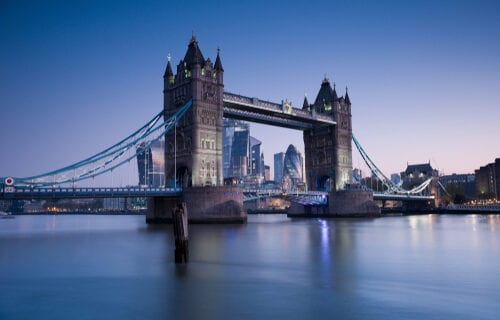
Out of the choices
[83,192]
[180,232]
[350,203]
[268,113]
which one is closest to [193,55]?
[268,113]

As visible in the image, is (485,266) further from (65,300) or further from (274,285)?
(65,300)

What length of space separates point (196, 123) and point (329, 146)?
31897mm

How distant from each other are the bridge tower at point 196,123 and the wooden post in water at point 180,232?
30.5 meters

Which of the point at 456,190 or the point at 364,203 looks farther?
the point at 456,190

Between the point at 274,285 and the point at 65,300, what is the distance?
7.09 m

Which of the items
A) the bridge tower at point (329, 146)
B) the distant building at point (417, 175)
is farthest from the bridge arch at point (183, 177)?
the distant building at point (417, 175)

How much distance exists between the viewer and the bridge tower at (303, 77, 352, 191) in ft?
250

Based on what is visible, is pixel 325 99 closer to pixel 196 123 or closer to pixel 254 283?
pixel 196 123

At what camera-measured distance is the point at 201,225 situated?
158ft

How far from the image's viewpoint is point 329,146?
7719 centimetres

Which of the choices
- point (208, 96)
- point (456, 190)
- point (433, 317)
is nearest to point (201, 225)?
point (208, 96)

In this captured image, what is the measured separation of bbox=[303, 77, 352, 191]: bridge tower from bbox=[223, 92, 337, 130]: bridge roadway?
8.00 ft

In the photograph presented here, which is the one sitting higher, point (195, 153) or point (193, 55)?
point (193, 55)

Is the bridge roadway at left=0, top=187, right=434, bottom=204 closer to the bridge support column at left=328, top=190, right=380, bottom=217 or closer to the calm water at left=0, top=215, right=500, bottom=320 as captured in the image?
the calm water at left=0, top=215, right=500, bottom=320
